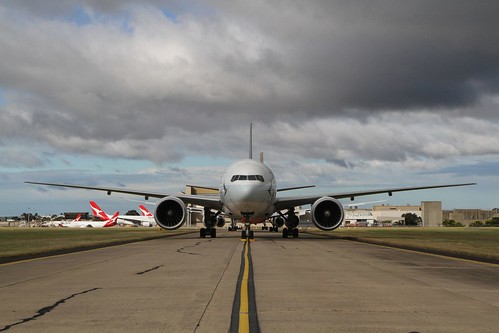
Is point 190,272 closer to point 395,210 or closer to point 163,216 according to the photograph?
point 163,216

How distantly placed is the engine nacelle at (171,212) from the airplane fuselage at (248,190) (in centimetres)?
271

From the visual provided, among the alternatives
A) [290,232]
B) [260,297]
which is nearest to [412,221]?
[290,232]

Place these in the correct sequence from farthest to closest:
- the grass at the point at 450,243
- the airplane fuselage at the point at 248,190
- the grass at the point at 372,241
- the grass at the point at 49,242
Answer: the airplane fuselage at the point at 248,190
the grass at the point at 49,242
the grass at the point at 372,241
the grass at the point at 450,243

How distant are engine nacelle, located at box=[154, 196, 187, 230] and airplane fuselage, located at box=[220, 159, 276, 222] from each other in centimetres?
271

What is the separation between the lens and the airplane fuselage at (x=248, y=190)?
103 feet

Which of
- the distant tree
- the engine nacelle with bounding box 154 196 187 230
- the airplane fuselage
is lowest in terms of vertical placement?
the distant tree

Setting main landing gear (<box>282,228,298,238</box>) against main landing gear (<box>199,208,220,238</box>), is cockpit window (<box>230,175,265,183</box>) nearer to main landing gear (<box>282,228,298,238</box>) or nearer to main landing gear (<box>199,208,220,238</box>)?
main landing gear (<box>199,208,220,238</box>)

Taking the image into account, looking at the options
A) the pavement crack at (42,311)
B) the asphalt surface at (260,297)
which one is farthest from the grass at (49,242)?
the pavement crack at (42,311)

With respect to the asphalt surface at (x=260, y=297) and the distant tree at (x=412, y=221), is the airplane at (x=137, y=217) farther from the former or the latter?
the asphalt surface at (x=260, y=297)

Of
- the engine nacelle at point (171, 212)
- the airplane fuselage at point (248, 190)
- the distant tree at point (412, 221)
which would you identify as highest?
the airplane fuselage at point (248, 190)

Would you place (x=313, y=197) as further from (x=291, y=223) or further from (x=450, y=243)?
(x=450, y=243)

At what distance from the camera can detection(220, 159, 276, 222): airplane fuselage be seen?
3144 cm

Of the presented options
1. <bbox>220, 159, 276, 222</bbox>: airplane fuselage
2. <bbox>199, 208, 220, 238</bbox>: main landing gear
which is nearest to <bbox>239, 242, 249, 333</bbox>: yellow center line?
<bbox>220, 159, 276, 222</bbox>: airplane fuselage

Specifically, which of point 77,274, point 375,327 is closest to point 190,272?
point 77,274
